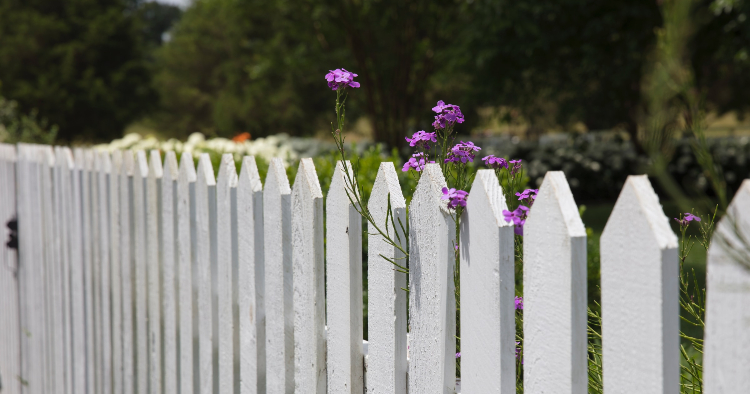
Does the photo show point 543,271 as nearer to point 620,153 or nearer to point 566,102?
point 566,102

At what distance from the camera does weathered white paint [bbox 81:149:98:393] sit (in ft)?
8.66

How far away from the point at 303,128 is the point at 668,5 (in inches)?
1151

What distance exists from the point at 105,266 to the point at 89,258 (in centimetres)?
17

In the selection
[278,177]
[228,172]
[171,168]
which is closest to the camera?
[278,177]

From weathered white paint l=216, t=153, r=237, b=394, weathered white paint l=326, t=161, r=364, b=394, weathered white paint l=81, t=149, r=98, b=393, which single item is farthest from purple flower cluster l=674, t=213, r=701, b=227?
weathered white paint l=81, t=149, r=98, b=393

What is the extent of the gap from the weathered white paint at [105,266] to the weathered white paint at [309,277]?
1.34 meters

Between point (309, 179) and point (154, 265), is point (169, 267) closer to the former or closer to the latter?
point (154, 265)

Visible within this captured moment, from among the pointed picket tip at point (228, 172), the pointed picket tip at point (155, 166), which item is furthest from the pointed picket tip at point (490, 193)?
the pointed picket tip at point (155, 166)

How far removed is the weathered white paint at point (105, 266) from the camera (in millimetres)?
2510

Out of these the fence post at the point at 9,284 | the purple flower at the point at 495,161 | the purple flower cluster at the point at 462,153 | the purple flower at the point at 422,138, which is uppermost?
the purple flower at the point at 422,138

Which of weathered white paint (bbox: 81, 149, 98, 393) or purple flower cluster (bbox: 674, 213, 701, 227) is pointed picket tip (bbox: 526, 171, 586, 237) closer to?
purple flower cluster (bbox: 674, 213, 701, 227)

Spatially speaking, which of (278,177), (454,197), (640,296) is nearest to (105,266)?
(278,177)

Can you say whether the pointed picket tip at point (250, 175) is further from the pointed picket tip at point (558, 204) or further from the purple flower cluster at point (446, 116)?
the pointed picket tip at point (558, 204)

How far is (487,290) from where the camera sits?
1.03 m
